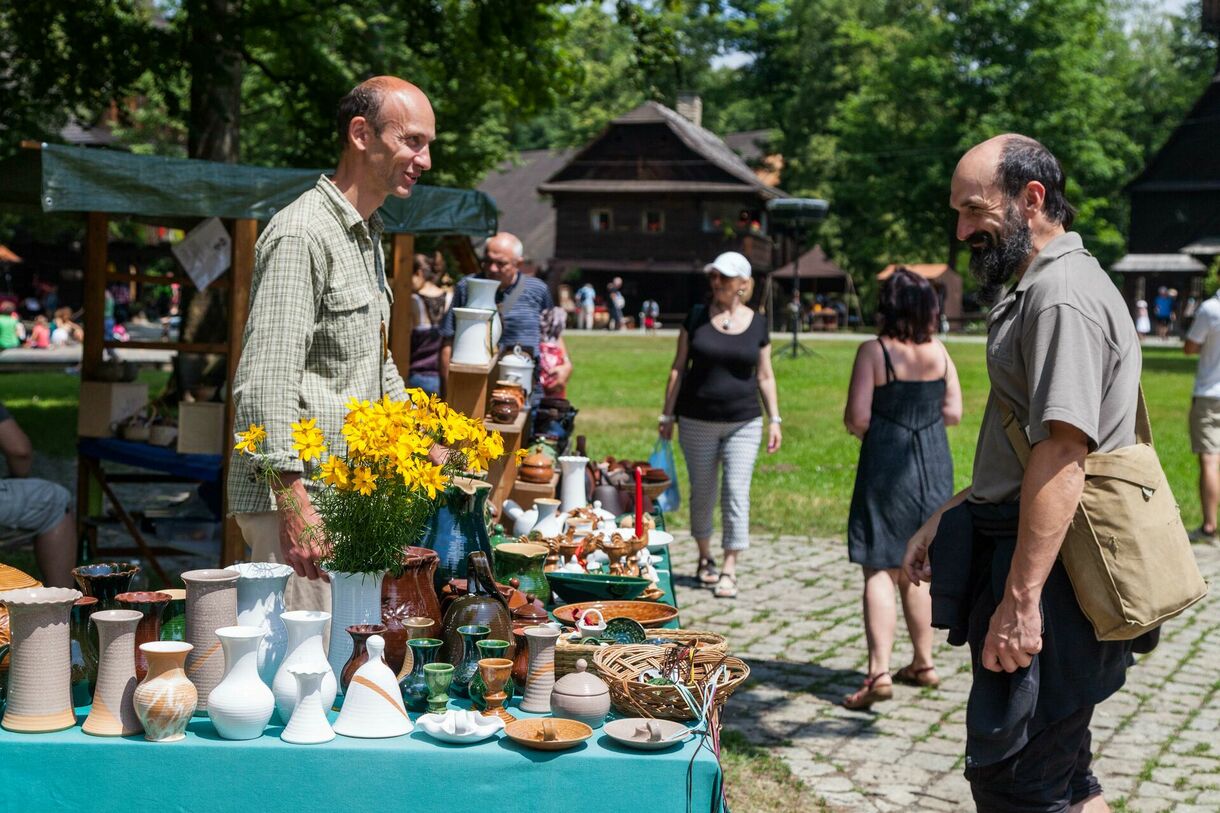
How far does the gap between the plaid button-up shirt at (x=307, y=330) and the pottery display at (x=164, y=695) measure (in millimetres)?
639

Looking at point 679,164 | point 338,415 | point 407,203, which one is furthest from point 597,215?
point 338,415

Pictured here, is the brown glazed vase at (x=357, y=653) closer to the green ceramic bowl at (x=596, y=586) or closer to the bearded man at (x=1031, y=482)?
the bearded man at (x=1031, y=482)

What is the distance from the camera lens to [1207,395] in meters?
8.55

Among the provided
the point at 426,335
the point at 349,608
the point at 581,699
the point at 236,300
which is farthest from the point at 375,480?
the point at 426,335

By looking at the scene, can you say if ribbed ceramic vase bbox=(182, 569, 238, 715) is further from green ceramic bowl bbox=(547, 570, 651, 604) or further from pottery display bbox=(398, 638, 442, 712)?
green ceramic bowl bbox=(547, 570, 651, 604)

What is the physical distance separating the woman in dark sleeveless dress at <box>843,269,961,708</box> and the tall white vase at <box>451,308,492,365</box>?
1.56 m

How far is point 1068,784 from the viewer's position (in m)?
2.75

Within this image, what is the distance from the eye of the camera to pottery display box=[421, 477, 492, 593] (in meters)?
3.20

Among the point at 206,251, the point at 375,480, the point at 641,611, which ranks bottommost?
the point at 641,611

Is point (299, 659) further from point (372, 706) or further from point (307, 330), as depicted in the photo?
point (307, 330)

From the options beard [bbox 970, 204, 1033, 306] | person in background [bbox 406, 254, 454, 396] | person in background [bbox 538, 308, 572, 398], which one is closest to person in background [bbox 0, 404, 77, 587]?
person in background [bbox 406, 254, 454, 396]

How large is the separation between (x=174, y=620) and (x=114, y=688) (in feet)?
0.75

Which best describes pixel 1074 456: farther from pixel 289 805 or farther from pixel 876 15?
pixel 876 15

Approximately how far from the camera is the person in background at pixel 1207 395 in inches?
333
